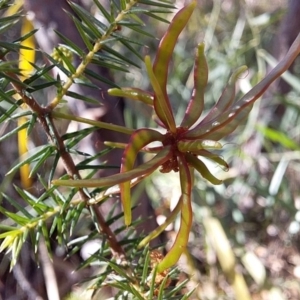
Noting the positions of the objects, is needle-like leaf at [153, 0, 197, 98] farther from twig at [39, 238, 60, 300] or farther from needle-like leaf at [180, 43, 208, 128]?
twig at [39, 238, 60, 300]

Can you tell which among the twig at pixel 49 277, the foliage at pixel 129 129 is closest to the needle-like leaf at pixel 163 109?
the foliage at pixel 129 129

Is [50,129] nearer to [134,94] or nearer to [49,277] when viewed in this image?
[134,94]

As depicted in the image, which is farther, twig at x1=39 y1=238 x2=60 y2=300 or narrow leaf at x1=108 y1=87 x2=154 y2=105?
twig at x1=39 y1=238 x2=60 y2=300

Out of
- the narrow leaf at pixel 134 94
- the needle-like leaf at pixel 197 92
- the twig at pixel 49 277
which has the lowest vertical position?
the twig at pixel 49 277

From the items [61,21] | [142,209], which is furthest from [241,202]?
[61,21]

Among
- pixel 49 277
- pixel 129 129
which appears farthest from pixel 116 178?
pixel 49 277

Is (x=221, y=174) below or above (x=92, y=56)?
below

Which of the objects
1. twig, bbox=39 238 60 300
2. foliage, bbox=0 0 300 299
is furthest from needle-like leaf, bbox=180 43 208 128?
twig, bbox=39 238 60 300

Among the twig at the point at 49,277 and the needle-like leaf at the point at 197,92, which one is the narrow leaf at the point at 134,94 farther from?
the twig at the point at 49,277

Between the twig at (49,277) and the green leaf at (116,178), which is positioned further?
the twig at (49,277)

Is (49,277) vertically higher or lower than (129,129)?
lower

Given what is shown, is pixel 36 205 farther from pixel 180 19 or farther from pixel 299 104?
pixel 299 104
